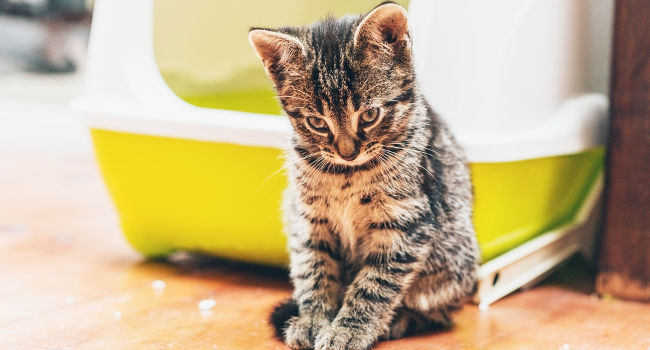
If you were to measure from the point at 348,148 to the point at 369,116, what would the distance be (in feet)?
0.21

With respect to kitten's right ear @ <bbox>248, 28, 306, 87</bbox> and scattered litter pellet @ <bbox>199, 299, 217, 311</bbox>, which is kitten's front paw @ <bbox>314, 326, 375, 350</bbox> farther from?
kitten's right ear @ <bbox>248, 28, 306, 87</bbox>

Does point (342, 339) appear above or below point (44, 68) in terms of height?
below

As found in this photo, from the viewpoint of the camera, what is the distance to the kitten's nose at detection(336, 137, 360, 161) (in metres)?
1.15

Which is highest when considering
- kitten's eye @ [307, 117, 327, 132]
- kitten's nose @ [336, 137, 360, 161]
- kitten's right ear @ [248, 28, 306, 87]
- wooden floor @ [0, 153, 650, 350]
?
kitten's right ear @ [248, 28, 306, 87]

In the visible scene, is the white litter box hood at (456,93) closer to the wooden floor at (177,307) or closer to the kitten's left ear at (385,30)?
the kitten's left ear at (385,30)

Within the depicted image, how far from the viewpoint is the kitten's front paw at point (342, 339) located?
1164mm

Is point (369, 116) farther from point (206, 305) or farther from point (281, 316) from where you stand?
point (206, 305)

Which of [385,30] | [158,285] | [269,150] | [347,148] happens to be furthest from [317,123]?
[158,285]

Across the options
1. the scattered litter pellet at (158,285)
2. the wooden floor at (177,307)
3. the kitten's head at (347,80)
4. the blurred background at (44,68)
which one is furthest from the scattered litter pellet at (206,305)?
the blurred background at (44,68)

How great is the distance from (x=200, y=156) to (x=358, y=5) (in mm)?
653

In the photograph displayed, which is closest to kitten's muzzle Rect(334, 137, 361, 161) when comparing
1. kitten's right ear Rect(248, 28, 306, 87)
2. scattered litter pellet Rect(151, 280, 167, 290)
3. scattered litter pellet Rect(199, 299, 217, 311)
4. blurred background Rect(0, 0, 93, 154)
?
kitten's right ear Rect(248, 28, 306, 87)

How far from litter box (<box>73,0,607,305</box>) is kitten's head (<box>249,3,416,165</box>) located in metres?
0.22

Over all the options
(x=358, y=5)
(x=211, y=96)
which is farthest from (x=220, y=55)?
(x=358, y=5)

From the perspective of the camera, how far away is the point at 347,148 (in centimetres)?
115
